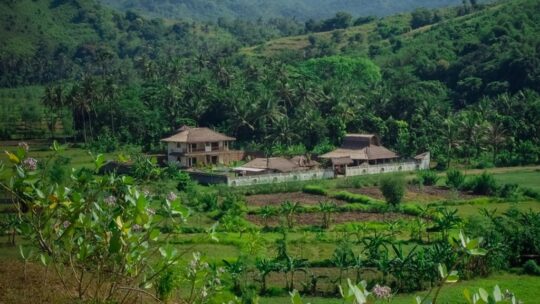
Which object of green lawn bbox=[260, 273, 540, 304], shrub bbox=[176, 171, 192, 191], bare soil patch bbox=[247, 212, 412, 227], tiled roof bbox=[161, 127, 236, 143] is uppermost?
tiled roof bbox=[161, 127, 236, 143]

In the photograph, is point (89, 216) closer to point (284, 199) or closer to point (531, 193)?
point (284, 199)

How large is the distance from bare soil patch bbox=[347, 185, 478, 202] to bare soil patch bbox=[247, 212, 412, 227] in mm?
4707

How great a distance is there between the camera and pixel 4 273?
1583 cm

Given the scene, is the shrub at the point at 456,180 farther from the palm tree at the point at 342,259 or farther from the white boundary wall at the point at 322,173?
the palm tree at the point at 342,259

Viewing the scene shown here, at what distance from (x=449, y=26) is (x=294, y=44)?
26.0 metres

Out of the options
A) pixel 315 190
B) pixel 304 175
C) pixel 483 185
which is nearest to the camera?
pixel 483 185

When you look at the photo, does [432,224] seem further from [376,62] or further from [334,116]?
[376,62]

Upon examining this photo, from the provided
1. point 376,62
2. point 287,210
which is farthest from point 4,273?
point 376,62

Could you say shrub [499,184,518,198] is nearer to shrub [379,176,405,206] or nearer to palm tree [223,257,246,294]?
shrub [379,176,405,206]

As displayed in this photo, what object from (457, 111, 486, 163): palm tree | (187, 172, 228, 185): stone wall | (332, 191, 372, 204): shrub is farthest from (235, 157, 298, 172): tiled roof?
(457, 111, 486, 163): palm tree

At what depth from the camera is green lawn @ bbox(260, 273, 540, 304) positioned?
69.7ft

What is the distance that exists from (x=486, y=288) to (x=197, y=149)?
33946 millimetres

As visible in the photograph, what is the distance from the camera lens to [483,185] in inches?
1630

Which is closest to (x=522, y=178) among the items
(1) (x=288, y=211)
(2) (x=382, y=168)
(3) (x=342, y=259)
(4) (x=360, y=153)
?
(2) (x=382, y=168)
